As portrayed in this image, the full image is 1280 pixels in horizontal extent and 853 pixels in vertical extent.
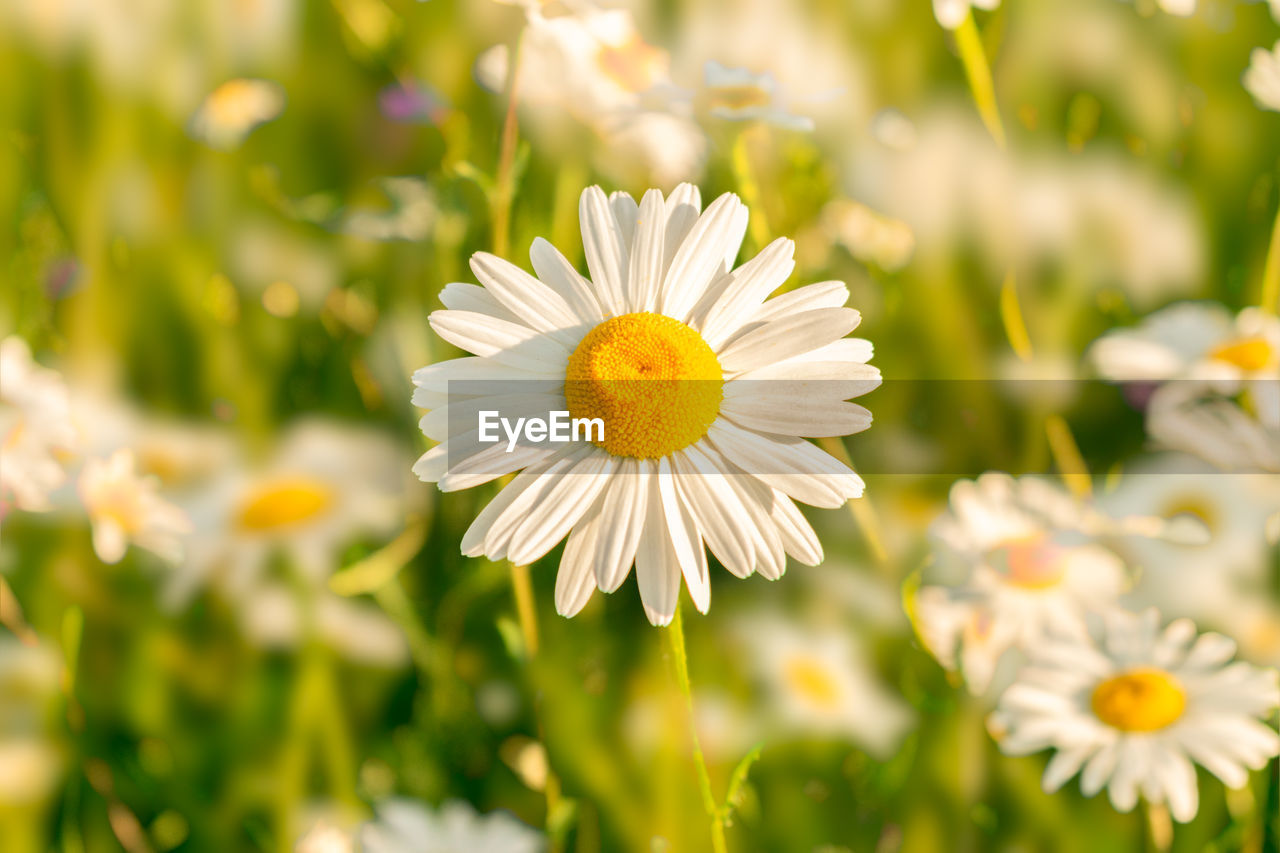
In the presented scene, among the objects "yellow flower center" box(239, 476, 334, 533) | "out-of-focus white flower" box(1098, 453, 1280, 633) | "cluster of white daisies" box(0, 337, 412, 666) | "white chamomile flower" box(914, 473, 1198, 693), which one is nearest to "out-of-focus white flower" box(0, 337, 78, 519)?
"cluster of white daisies" box(0, 337, 412, 666)

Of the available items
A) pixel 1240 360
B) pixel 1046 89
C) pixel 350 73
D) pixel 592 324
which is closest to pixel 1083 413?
pixel 1240 360

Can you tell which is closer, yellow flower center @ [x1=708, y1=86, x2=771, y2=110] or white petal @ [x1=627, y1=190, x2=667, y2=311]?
white petal @ [x1=627, y1=190, x2=667, y2=311]

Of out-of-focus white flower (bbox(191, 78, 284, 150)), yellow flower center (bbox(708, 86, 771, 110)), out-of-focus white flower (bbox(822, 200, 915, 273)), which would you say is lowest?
out-of-focus white flower (bbox(822, 200, 915, 273))

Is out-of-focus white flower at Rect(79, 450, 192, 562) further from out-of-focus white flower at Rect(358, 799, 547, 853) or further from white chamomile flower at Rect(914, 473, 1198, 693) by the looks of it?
white chamomile flower at Rect(914, 473, 1198, 693)

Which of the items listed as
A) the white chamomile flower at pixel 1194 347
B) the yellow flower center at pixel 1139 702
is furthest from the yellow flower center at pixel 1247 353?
the yellow flower center at pixel 1139 702

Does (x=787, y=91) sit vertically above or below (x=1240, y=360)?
above

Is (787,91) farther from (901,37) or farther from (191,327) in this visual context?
(191,327)

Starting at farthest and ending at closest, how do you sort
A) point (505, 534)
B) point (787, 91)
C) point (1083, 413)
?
point (1083, 413) < point (787, 91) < point (505, 534)
